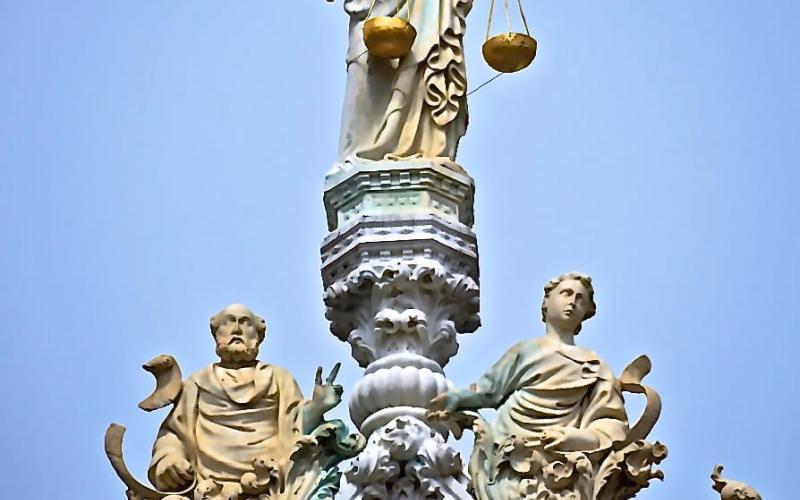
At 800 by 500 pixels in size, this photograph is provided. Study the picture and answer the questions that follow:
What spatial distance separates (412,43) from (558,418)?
7.62 ft

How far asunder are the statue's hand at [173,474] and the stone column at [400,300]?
78 cm

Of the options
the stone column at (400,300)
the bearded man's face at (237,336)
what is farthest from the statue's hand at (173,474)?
the stone column at (400,300)

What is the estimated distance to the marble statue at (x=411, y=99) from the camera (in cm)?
1852

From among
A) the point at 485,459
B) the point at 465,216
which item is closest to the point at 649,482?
the point at 485,459

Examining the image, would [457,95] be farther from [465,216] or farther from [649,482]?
[649,482]

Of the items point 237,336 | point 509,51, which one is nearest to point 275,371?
point 237,336

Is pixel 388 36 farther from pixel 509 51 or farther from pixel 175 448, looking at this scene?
pixel 175 448

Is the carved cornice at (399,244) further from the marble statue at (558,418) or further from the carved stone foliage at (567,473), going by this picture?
the carved stone foliage at (567,473)

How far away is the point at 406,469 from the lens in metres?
17.4

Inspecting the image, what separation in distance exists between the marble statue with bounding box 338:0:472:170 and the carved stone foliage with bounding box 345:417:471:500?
1686 mm

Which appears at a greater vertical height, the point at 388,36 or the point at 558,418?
the point at 388,36

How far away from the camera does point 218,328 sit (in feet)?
58.9

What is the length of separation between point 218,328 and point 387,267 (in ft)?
2.91

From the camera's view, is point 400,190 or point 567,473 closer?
point 567,473
